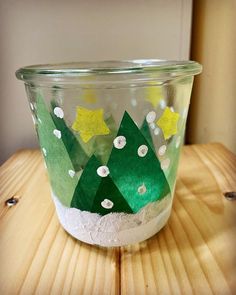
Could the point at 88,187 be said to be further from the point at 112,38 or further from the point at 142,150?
the point at 112,38

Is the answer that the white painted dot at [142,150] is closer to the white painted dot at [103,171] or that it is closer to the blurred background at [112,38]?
the white painted dot at [103,171]

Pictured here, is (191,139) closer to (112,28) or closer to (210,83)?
(210,83)

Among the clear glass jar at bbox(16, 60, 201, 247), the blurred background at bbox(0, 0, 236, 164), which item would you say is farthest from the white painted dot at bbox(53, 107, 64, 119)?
the blurred background at bbox(0, 0, 236, 164)

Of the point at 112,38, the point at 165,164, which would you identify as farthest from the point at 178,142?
the point at 112,38

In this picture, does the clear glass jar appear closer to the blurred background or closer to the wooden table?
the wooden table

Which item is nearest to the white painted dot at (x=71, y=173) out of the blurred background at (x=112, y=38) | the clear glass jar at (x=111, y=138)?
the clear glass jar at (x=111, y=138)

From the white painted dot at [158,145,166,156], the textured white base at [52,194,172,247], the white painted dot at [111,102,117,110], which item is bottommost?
the textured white base at [52,194,172,247]
